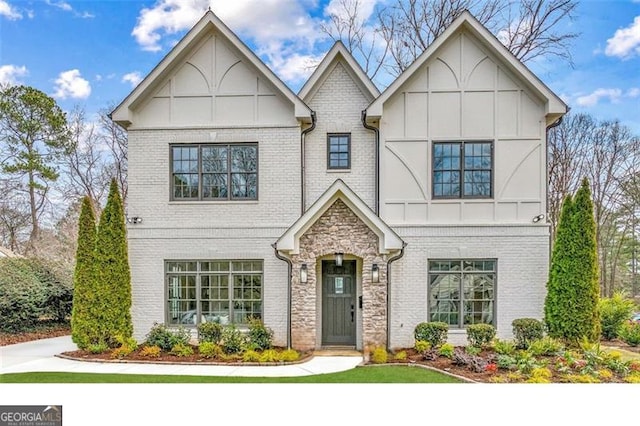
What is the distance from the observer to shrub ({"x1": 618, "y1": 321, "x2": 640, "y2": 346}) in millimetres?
10656

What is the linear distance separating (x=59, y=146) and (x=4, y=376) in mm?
8969

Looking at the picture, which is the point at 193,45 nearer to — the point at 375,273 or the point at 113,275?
the point at 113,275

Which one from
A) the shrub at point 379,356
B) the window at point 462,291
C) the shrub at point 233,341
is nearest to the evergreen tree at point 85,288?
the shrub at point 233,341

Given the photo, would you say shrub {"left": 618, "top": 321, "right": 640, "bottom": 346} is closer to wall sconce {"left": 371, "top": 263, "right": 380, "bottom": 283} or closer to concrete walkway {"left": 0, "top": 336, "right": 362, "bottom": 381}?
wall sconce {"left": 371, "top": 263, "right": 380, "bottom": 283}

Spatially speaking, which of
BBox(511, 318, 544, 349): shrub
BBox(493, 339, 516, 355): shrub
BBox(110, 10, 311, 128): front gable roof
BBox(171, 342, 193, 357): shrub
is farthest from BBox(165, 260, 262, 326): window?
BBox(511, 318, 544, 349): shrub

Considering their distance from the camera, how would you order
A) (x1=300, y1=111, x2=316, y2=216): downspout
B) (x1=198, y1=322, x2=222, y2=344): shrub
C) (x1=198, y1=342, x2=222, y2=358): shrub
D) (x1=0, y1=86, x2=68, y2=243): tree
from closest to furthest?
(x1=198, y1=342, x2=222, y2=358): shrub, (x1=198, y1=322, x2=222, y2=344): shrub, (x1=300, y1=111, x2=316, y2=216): downspout, (x1=0, y1=86, x2=68, y2=243): tree

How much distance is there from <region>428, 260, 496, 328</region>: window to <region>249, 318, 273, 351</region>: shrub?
3959 millimetres

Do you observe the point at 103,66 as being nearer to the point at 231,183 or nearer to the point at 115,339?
the point at 231,183

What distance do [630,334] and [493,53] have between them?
7967 mm

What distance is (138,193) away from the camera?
10719mm

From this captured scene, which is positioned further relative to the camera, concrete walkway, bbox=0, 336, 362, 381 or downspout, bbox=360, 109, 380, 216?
downspout, bbox=360, 109, 380, 216

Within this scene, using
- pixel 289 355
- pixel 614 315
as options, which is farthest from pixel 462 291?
pixel 614 315

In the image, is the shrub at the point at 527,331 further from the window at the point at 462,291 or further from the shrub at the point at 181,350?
the shrub at the point at 181,350

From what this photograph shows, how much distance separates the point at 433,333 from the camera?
968cm
